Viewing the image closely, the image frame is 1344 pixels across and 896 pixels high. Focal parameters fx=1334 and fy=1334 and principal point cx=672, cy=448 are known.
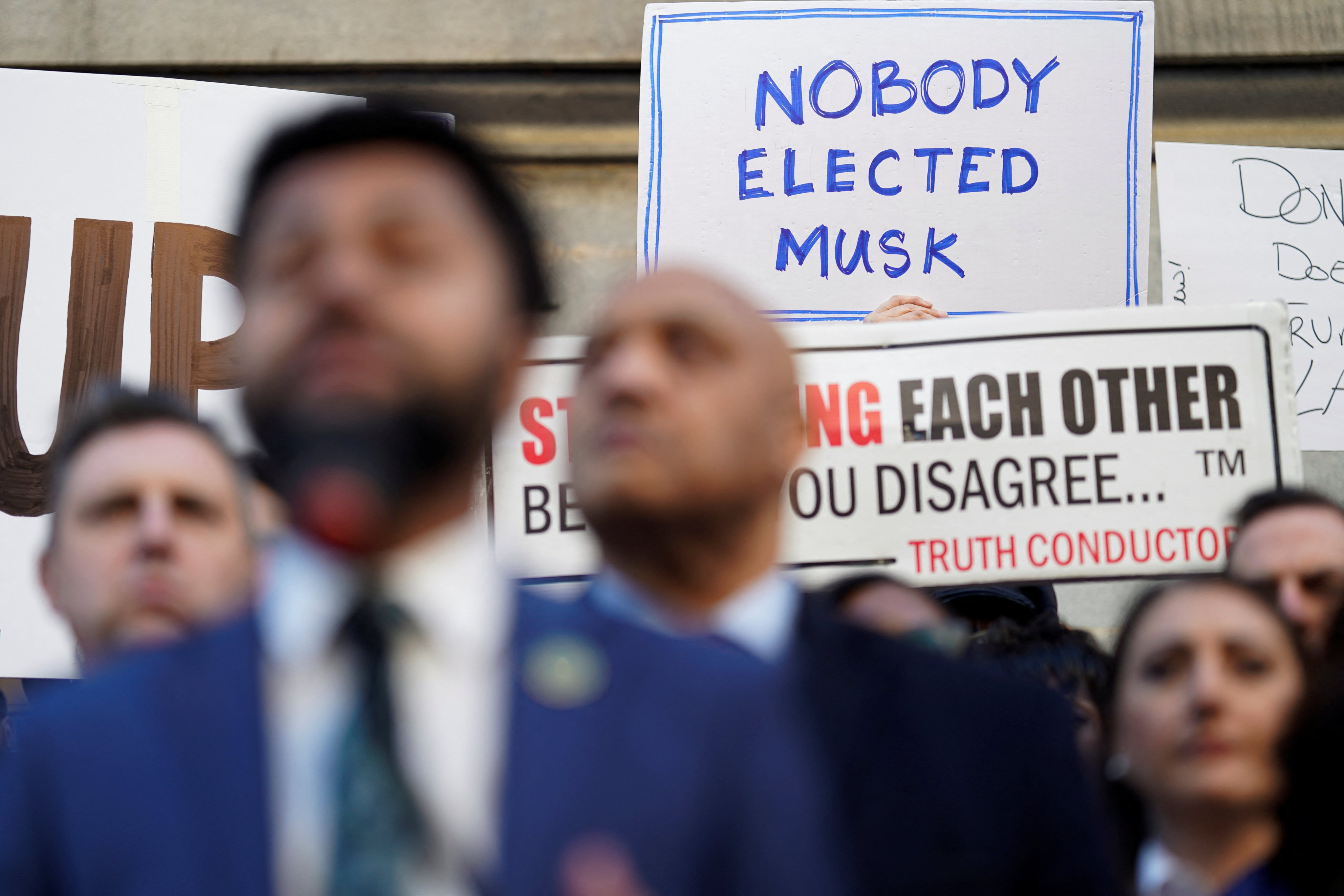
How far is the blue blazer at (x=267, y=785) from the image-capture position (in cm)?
67

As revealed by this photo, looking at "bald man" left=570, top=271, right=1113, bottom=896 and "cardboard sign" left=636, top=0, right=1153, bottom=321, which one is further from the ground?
"cardboard sign" left=636, top=0, right=1153, bottom=321

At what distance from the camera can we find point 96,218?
3445mm

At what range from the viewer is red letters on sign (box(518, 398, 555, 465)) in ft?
9.30

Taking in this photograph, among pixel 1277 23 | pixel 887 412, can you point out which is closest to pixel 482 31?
pixel 887 412

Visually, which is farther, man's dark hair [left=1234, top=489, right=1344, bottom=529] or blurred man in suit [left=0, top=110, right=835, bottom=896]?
man's dark hair [left=1234, top=489, right=1344, bottom=529]

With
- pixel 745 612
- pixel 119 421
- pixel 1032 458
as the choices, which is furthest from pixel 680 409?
pixel 1032 458

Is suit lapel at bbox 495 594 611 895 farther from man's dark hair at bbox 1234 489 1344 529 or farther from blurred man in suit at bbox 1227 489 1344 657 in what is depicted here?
man's dark hair at bbox 1234 489 1344 529

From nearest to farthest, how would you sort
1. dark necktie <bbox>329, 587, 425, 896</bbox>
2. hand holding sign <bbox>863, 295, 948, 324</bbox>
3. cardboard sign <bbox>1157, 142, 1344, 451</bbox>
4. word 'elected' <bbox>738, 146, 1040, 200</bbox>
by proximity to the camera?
dark necktie <bbox>329, 587, 425, 896</bbox>
hand holding sign <bbox>863, 295, 948, 324</bbox>
word 'elected' <bbox>738, 146, 1040, 200</bbox>
cardboard sign <bbox>1157, 142, 1344, 451</bbox>

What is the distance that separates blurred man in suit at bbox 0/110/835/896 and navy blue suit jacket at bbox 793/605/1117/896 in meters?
0.53

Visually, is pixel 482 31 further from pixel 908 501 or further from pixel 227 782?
pixel 227 782

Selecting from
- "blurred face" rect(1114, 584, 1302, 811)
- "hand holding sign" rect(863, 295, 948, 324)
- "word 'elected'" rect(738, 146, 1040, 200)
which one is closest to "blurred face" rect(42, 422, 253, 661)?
"blurred face" rect(1114, 584, 1302, 811)

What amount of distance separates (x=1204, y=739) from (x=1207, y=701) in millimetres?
50

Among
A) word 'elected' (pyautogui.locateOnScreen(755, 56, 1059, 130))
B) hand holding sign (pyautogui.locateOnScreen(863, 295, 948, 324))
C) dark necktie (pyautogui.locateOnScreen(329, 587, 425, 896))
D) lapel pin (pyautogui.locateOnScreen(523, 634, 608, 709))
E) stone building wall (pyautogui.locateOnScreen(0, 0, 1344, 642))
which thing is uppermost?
stone building wall (pyautogui.locateOnScreen(0, 0, 1344, 642))

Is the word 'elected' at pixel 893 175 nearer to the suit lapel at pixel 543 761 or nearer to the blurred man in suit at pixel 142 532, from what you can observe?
the blurred man in suit at pixel 142 532
